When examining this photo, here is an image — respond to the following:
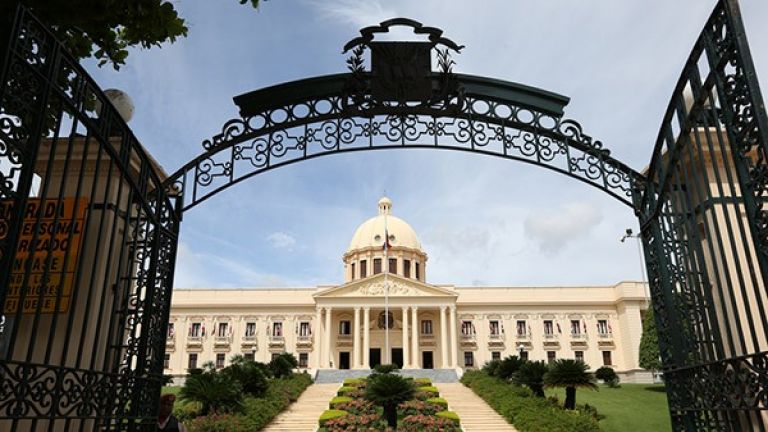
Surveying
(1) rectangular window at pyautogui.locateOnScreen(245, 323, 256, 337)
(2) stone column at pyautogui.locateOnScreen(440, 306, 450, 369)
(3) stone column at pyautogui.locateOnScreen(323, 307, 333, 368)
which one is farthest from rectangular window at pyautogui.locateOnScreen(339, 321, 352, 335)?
(2) stone column at pyautogui.locateOnScreen(440, 306, 450, 369)

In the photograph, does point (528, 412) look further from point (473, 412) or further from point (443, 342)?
point (443, 342)

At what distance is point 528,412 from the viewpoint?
16984 mm

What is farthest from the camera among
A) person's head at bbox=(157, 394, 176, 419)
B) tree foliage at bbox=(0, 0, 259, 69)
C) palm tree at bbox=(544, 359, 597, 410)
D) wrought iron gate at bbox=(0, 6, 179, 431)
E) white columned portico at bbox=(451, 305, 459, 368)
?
white columned portico at bbox=(451, 305, 459, 368)

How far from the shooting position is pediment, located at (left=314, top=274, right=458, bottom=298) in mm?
42062

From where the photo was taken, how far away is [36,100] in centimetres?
301

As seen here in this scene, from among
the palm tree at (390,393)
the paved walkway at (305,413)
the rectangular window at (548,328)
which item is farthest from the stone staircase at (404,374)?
the palm tree at (390,393)

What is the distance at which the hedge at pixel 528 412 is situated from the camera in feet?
49.3

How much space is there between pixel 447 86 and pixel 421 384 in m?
21.4

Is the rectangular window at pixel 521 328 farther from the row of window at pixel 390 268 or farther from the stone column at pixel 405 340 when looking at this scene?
the row of window at pixel 390 268

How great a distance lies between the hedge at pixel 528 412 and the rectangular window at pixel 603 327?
2206 centimetres

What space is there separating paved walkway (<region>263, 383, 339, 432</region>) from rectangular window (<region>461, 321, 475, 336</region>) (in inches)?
766

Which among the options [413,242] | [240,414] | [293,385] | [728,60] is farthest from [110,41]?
[413,242]

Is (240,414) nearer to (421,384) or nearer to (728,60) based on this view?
(421,384)

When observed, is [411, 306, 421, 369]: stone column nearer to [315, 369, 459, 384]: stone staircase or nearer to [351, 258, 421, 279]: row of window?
[351, 258, 421, 279]: row of window
